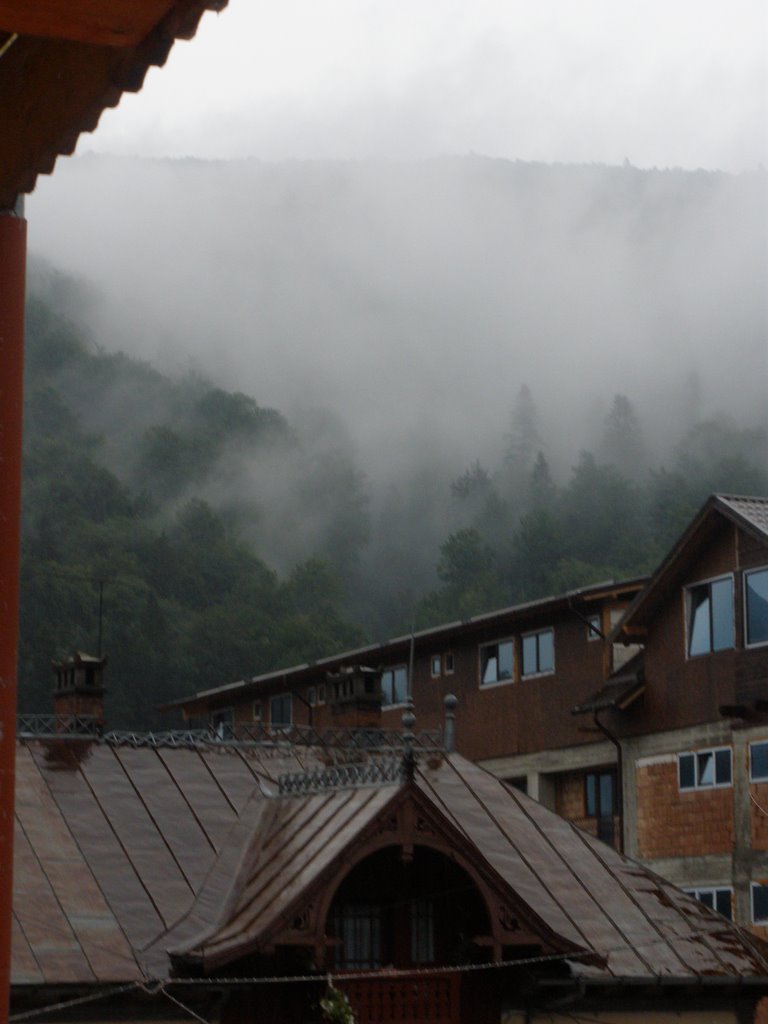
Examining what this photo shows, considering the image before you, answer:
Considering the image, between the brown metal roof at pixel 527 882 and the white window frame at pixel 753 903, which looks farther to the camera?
the white window frame at pixel 753 903

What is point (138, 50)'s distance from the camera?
5.48 m

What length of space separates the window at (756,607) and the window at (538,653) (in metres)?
9.28

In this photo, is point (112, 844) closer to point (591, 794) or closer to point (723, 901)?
point (723, 901)

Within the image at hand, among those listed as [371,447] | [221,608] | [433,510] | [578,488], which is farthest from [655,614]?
[371,447]

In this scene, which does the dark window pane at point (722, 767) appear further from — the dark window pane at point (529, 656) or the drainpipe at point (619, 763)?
the dark window pane at point (529, 656)

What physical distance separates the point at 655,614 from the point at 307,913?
22920 millimetres

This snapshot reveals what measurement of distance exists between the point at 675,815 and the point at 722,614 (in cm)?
503

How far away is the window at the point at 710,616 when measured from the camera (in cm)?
3856

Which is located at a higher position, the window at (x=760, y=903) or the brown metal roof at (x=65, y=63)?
the brown metal roof at (x=65, y=63)

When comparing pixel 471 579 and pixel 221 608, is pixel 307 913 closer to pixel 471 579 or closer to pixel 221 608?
pixel 221 608

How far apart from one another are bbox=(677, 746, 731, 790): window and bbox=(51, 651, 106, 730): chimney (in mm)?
17121

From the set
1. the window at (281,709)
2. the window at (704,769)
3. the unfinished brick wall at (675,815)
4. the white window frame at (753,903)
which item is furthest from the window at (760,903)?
the window at (281,709)

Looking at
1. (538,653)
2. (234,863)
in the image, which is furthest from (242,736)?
(538,653)

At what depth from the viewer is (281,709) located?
190 feet
